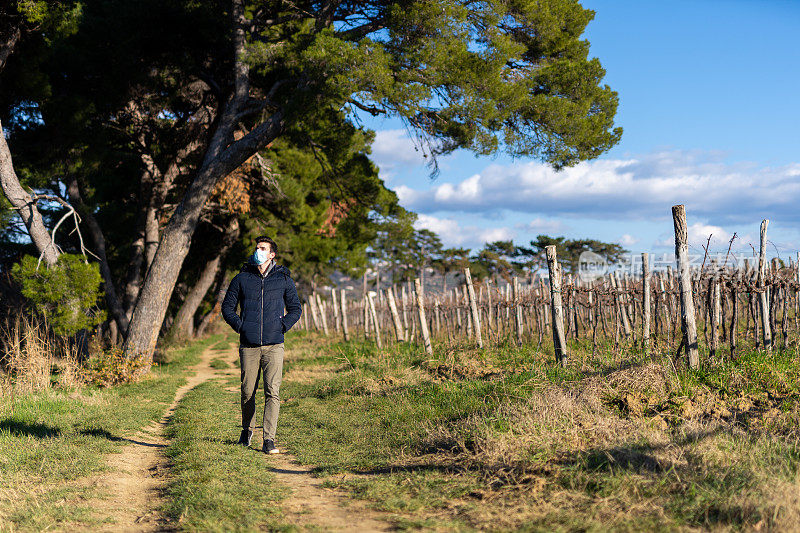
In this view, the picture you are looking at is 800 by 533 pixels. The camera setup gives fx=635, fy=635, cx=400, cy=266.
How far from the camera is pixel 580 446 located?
16.9 ft

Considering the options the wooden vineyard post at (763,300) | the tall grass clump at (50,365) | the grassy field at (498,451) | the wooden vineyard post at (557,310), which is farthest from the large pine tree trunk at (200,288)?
the wooden vineyard post at (763,300)

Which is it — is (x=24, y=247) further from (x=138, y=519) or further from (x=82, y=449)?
(x=138, y=519)

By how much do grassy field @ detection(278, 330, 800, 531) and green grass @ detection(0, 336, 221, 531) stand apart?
6.46 feet

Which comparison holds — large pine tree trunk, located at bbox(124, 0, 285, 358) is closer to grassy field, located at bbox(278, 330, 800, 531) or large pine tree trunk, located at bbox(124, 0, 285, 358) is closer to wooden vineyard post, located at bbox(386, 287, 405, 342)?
wooden vineyard post, located at bbox(386, 287, 405, 342)

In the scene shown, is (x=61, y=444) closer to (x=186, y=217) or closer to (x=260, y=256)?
(x=260, y=256)

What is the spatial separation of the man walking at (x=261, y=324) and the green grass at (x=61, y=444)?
156cm

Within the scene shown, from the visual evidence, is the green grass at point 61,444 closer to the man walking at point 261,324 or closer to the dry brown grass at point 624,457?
the man walking at point 261,324

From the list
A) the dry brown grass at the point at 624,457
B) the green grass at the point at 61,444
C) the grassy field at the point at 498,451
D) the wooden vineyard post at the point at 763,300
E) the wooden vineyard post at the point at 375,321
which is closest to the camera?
the dry brown grass at the point at 624,457

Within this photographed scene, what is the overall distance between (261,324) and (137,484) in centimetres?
187

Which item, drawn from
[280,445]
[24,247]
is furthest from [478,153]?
[24,247]

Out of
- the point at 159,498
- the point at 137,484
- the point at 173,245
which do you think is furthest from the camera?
the point at 173,245

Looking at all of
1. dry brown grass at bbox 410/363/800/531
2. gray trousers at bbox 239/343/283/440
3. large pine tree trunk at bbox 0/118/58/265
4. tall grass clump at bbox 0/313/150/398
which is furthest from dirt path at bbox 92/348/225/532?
large pine tree trunk at bbox 0/118/58/265

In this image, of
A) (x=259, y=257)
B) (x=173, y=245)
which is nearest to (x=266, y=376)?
(x=259, y=257)

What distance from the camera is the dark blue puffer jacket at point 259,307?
6543mm
